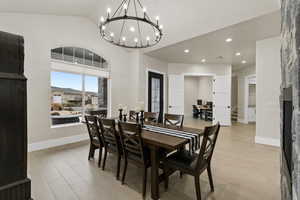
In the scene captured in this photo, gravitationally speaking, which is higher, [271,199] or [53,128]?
[53,128]

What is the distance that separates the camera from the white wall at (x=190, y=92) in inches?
395

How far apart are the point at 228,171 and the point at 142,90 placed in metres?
3.55

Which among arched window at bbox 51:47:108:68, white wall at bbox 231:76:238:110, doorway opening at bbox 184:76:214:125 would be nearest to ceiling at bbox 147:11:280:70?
arched window at bbox 51:47:108:68

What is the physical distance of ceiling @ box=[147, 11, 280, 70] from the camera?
10.6 feet

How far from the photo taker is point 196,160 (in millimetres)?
1903

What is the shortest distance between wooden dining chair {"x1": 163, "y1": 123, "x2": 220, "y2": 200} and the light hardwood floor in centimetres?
28

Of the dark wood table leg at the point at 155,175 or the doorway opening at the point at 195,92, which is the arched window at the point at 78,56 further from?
the doorway opening at the point at 195,92

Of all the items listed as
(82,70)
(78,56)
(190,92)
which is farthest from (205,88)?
(78,56)

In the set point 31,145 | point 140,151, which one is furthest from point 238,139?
point 31,145

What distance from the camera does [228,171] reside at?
8.34 ft

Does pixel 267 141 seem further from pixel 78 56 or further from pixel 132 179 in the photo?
pixel 78 56

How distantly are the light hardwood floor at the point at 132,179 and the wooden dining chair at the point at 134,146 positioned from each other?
293 millimetres

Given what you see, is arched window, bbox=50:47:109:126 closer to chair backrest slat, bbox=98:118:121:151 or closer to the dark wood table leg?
chair backrest slat, bbox=98:118:121:151

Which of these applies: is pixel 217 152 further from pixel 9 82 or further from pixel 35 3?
pixel 35 3
